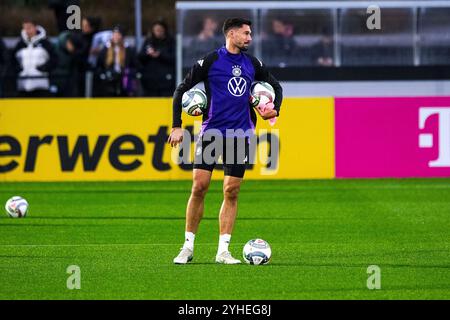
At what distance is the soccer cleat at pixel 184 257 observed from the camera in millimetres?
12383

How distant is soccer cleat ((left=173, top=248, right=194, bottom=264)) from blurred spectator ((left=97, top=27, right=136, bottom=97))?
13.4 m

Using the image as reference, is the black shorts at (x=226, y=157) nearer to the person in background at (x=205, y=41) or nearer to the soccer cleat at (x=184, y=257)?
the soccer cleat at (x=184, y=257)

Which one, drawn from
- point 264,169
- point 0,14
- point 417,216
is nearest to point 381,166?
point 264,169

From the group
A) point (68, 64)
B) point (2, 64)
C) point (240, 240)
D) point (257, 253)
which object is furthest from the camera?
point (2, 64)

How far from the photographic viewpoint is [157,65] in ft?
83.4

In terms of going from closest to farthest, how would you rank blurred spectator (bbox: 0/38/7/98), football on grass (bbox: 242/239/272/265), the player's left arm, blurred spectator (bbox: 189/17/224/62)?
football on grass (bbox: 242/239/272/265) → the player's left arm → blurred spectator (bbox: 0/38/7/98) → blurred spectator (bbox: 189/17/224/62)

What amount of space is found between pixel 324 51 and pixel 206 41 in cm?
247

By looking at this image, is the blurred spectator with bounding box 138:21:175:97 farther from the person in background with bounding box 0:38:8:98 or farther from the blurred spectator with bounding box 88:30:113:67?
the person in background with bounding box 0:38:8:98

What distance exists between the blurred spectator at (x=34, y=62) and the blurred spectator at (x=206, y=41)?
3185mm

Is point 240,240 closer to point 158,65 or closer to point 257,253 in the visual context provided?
point 257,253

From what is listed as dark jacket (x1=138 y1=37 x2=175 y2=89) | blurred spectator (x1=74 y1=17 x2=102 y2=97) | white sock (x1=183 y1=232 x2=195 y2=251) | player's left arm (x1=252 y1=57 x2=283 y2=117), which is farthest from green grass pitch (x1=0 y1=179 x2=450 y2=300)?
blurred spectator (x1=74 y1=17 x2=102 y2=97)

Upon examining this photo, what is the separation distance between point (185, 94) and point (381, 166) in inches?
437

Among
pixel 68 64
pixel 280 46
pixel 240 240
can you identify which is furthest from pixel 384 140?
pixel 240 240

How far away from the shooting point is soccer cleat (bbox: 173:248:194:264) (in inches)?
488
